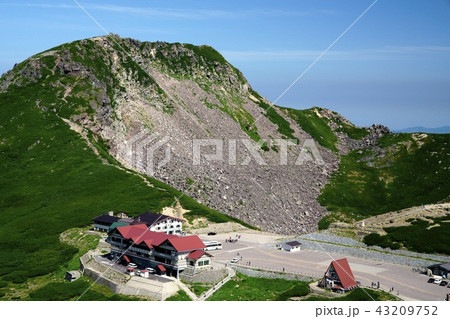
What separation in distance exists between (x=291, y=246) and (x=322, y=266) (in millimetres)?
13113

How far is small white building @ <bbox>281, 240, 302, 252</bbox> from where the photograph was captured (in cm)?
9888

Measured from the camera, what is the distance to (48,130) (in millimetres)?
158750

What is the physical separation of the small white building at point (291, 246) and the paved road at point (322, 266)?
1.22 meters

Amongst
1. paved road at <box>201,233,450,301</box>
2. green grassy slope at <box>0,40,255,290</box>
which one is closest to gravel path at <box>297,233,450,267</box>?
paved road at <box>201,233,450,301</box>

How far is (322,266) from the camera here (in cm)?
8619

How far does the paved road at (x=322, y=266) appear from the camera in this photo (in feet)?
241

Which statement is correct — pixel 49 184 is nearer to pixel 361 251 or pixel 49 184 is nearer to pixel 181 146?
pixel 181 146

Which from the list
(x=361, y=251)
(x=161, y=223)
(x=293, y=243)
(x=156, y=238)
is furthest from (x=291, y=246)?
(x=156, y=238)

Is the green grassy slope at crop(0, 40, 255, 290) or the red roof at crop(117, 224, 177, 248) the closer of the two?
the red roof at crop(117, 224, 177, 248)

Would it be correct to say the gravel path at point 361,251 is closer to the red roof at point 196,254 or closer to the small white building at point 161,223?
the small white building at point 161,223

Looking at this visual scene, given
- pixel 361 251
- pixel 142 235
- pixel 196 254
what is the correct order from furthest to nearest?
pixel 361 251 → pixel 142 235 → pixel 196 254

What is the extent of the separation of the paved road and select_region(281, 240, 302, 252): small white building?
122cm

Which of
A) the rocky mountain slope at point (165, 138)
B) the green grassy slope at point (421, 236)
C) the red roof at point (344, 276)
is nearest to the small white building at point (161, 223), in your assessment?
the green grassy slope at point (421, 236)

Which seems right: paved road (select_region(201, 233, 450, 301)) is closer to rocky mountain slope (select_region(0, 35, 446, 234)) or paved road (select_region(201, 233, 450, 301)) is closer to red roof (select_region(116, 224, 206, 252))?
red roof (select_region(116, 224, 206, 252))
